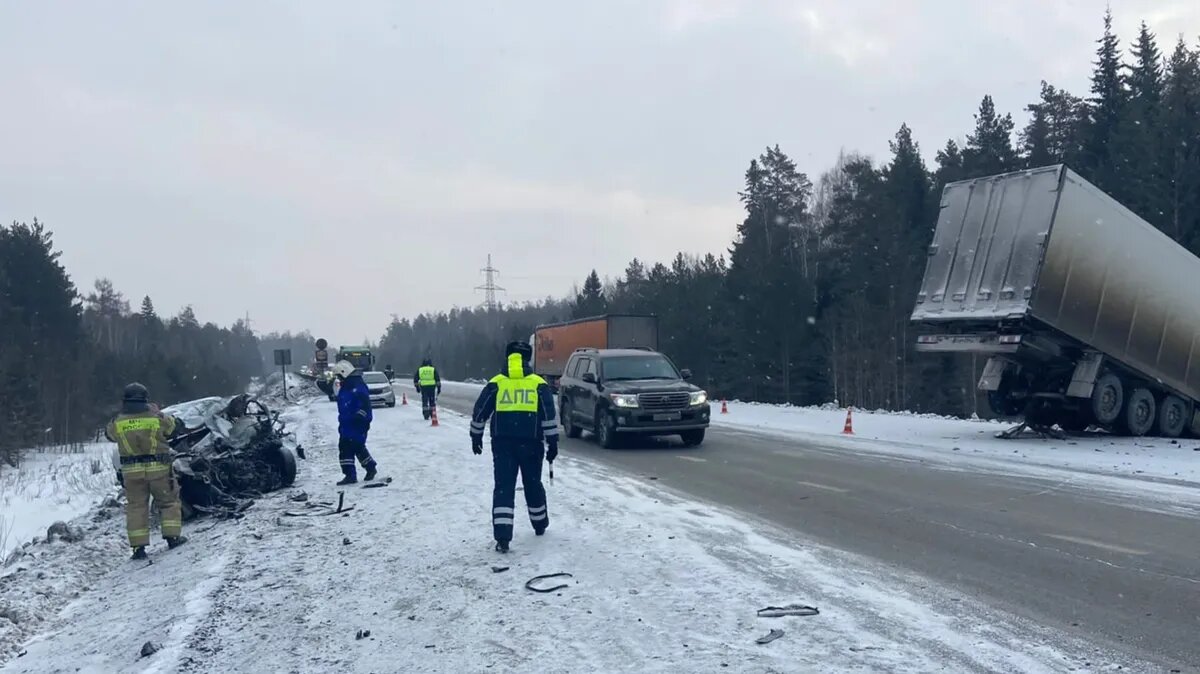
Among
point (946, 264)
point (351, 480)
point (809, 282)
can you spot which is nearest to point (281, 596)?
point (351, 480)

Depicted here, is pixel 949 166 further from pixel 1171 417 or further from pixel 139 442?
A: pixel 139 442

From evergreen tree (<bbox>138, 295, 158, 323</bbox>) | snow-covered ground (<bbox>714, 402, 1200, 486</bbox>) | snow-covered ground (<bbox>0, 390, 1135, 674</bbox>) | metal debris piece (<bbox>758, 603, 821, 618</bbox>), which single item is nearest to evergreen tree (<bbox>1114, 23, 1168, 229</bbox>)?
snow-covered ground (<bbox>714, 402, 1200, 486</bbox>)

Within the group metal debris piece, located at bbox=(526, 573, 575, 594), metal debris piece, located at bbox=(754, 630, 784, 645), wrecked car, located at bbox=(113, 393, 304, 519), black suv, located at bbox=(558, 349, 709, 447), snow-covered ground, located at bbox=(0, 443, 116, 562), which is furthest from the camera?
black suv, located at bbox=(558, 349, 709, 447)

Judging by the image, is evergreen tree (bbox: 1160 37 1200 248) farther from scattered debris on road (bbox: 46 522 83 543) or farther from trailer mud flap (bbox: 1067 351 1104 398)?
scattered debris on road (bbox: 46 522 83 543)

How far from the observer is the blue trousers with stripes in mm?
7965

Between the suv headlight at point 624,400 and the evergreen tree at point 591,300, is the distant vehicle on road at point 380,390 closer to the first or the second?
the suv headlight at point 624,400

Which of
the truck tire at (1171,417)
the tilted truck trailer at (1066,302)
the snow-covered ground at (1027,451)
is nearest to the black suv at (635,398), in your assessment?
the snow-covered ground at (1027,451)

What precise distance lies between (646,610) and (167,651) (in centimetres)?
310

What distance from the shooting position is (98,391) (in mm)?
61875

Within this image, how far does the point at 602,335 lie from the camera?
36.6m

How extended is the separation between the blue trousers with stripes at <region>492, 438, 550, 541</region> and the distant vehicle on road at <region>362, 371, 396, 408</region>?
29.5 meters

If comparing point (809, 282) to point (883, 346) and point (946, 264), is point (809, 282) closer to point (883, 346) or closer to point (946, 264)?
point (883, 346)

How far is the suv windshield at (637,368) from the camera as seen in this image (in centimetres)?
1781

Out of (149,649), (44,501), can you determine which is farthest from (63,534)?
(44,501)
